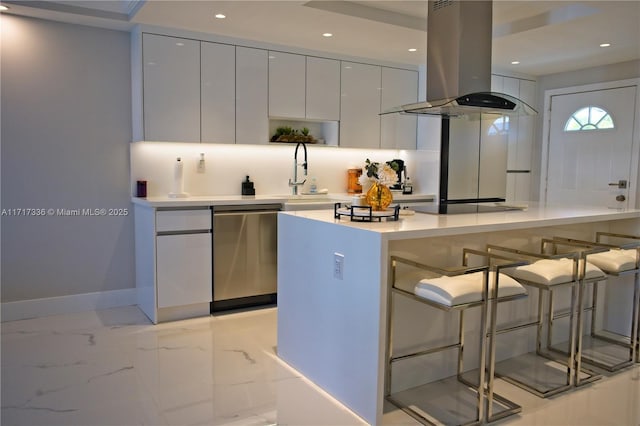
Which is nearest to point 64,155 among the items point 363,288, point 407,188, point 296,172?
point 296,172

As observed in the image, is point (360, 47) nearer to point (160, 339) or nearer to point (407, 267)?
point (407, 267)

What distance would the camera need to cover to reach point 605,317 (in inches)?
157

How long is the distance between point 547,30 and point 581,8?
0.44 m

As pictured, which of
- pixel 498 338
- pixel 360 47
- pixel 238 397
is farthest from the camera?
pixel 360 47

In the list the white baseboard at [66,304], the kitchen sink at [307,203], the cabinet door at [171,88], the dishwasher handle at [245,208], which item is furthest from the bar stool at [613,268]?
the white baseboard at [66,304]

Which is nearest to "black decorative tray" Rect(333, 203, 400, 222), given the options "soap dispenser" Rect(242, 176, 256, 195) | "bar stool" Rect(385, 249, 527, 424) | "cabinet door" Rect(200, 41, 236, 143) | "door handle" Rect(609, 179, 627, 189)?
"bar stool" Rect(385, 249, 527, 424)

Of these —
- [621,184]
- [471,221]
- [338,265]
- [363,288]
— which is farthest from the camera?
[621,184]

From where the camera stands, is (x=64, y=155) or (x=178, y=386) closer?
(x=178, y=386)

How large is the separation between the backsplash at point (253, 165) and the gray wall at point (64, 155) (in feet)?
0.86

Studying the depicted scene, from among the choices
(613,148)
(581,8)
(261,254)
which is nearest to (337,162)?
(261,254)

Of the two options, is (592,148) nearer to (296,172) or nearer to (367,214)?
(296,172)

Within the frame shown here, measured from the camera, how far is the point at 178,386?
9.64 feet

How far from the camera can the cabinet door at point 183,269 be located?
4035 mm

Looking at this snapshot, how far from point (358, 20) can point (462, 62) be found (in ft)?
3.56
